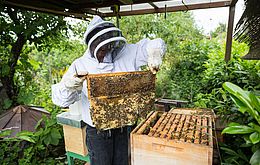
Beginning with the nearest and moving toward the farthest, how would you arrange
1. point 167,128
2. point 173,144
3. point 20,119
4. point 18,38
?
point 173,144 → point 167,128 → point 20,119 → point 18,38

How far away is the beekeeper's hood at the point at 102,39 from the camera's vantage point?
130 cm

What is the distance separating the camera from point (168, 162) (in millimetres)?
1172

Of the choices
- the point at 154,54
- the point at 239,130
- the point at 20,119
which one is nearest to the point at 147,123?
the point at 154,54

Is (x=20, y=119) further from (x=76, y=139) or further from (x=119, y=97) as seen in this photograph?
(x=119, y=97)

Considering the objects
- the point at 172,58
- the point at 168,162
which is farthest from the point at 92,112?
the point at 172,58

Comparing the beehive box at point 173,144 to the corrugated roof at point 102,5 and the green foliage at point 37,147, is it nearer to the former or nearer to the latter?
the green foliage at point 37,147

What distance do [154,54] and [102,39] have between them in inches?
16.6

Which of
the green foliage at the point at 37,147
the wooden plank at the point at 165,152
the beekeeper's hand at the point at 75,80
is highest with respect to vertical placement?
the beekeeper's hand at the point at 75,80

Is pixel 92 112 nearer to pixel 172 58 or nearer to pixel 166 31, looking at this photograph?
pixel 172 58

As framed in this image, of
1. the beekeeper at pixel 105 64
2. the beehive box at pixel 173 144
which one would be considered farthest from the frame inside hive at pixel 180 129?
the beekeeper at pixel 105 64

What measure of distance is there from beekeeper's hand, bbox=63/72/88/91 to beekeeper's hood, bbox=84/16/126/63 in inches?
10.3

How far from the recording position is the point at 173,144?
1118mm

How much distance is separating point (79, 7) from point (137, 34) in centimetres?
311

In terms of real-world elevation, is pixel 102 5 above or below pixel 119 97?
above
